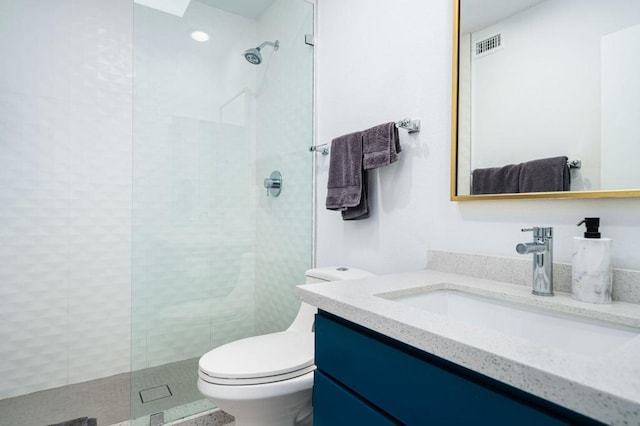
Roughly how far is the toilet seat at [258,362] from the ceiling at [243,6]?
1.74 metres

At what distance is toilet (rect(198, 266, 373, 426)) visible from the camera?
3.68 ft

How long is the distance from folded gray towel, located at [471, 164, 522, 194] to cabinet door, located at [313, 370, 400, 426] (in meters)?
0.76

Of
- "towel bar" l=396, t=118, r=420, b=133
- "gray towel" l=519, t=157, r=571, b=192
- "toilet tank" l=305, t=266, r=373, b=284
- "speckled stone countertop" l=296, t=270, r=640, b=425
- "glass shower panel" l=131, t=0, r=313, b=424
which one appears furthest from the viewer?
"glass shower panel" l=131, t=0, r=313, b=424

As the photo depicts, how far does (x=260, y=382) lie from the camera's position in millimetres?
1131

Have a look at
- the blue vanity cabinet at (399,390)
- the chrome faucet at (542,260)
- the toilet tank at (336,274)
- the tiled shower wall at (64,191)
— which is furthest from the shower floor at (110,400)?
the chrome faucet at (542,260)

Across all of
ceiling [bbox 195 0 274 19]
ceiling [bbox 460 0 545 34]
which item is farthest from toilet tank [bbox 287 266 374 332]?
ceiling [bbox 195 0 274 19]

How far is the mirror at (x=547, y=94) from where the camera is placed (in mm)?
857

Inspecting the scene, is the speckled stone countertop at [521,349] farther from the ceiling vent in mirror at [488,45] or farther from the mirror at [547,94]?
the ceiling vent in mirror at [488,45]

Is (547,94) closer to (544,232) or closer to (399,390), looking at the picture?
(544,232)

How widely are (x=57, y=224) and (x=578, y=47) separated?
2.48 meters

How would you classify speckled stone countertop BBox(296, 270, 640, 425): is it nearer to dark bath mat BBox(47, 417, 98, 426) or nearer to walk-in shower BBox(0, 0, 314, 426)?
walk-in shower BBox(0, 0, 314, 426)

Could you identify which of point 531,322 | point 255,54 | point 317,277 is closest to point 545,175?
point 531,322

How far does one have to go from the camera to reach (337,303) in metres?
0.81

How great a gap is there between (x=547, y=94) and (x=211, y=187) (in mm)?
1506
